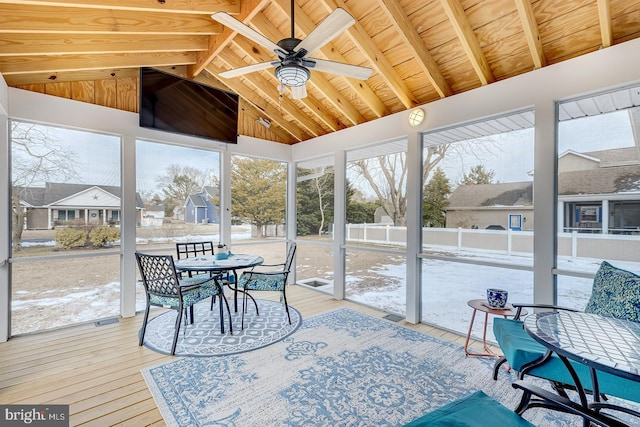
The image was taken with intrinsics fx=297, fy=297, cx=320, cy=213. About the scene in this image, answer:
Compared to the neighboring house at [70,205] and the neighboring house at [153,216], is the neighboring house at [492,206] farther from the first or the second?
the neighboring house at [70,205]

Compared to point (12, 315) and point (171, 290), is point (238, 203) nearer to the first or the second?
point (171, 290)

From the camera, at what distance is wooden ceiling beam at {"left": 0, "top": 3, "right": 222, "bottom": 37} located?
248 cm

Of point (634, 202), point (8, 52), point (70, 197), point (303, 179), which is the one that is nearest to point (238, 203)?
point (303, 179)

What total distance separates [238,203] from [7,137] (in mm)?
2817

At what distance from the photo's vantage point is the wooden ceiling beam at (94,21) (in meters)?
2.48

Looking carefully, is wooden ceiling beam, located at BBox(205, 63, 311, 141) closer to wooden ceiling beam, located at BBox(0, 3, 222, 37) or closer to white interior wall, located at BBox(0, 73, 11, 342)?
wooden ceiling beam, located at BBox(0, 3, 222, 37)

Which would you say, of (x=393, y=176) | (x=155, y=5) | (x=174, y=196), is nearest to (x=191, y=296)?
(x=174, y=196)

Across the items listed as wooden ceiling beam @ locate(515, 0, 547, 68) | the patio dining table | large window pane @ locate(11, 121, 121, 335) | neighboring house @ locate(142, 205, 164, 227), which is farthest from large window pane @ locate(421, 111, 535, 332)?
large window pane @ locate(11, 121, 121, 335)

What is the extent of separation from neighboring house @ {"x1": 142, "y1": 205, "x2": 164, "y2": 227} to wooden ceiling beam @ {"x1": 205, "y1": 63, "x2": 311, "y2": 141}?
2037 mm

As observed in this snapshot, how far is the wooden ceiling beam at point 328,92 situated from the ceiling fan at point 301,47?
0.92 m

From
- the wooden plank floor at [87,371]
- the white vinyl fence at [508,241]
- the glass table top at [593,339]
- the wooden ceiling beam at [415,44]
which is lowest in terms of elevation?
the wooden plank floor at [87,371]

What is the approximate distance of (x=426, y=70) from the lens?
3.15 meters

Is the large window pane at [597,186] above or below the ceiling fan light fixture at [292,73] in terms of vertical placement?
below

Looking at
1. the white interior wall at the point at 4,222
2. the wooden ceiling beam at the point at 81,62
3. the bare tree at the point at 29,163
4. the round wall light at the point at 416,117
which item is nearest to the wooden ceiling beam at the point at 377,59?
the round wall light at the point at 416,117
